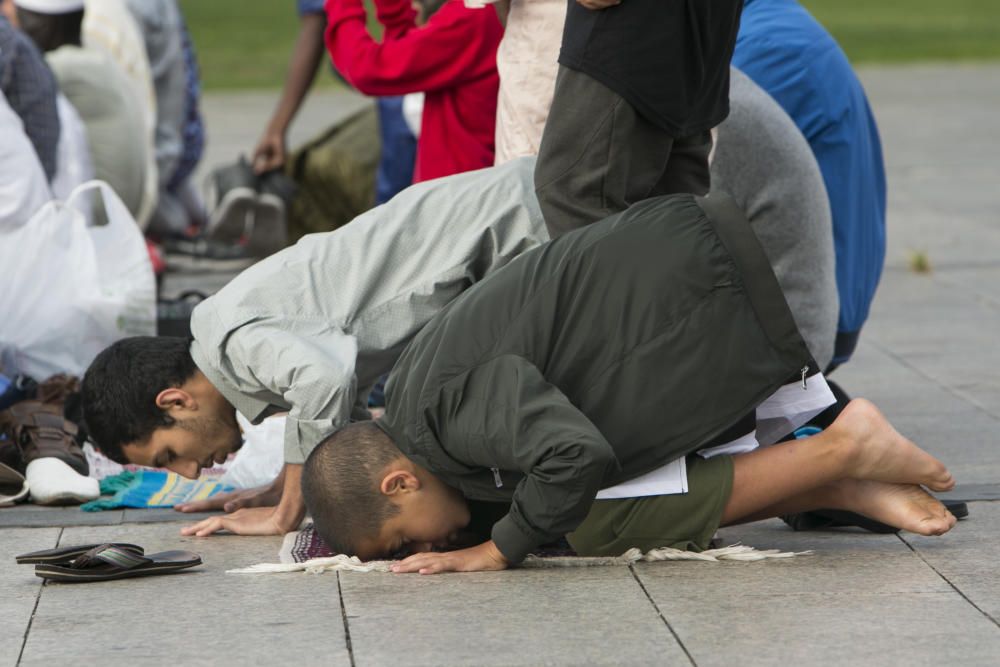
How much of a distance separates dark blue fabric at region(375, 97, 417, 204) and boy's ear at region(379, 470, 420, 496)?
11.9ft

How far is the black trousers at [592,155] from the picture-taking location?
12.2 feet

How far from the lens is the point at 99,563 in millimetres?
3582

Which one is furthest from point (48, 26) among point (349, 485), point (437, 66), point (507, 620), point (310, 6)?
point (507, 620)

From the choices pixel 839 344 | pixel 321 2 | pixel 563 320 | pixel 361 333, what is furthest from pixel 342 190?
pixel 563 320

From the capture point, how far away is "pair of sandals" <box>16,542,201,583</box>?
354cm

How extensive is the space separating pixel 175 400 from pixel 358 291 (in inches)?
19.4

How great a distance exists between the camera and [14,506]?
4.34 m

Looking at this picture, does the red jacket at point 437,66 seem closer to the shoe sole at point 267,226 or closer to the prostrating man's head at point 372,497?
the prostrating man's head at point 372,497

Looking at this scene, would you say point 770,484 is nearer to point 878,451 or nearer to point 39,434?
point 878,451

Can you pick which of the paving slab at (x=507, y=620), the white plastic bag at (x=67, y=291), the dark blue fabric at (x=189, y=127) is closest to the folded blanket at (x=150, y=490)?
the white plastic bag at (x=67, y=291)

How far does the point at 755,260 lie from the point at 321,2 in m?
4.58

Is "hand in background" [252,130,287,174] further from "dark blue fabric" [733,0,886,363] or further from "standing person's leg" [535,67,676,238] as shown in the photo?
"standing person's leg" [535,67,676,238]

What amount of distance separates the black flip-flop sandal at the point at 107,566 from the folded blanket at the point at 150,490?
684 mm

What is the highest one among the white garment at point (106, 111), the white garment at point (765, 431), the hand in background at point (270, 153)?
the white garment at point (765, 431)
